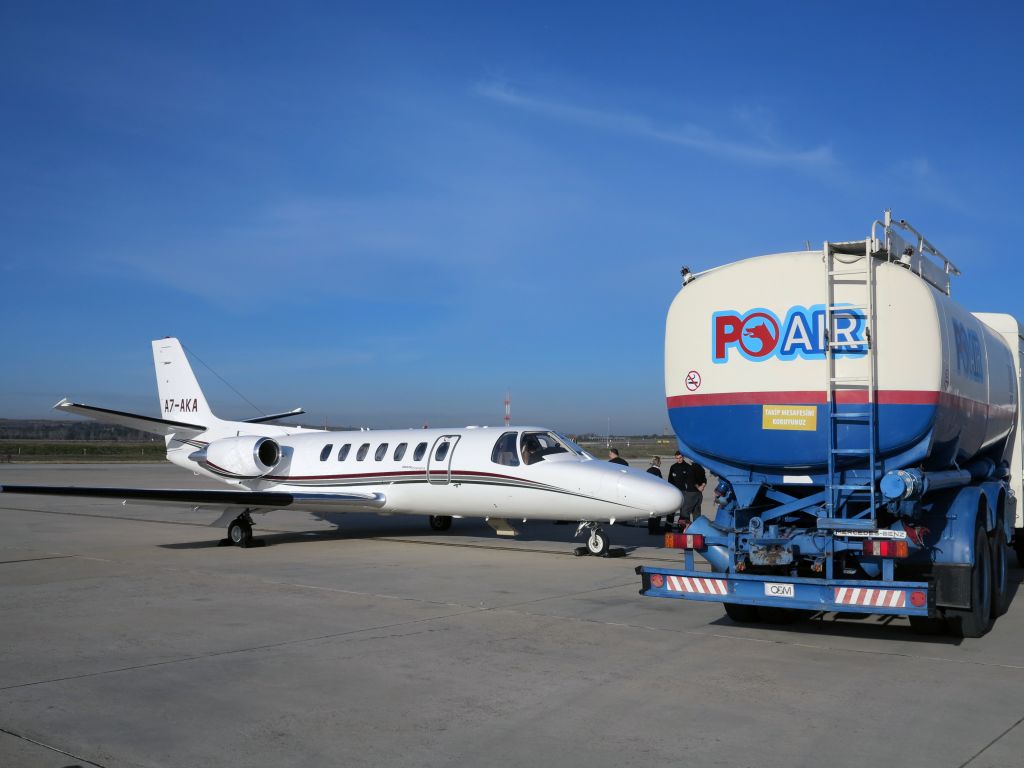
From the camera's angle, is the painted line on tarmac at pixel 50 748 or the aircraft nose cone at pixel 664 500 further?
the aircraft nose cone at pixel 664 500

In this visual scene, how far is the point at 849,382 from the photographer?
24.6 ft

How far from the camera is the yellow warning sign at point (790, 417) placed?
7629 mm

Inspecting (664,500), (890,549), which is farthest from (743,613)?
(664,500)

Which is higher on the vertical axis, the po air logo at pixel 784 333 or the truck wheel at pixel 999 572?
the po air logo at pixel 784 333

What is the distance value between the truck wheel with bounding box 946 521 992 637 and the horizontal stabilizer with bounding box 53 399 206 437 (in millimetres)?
15588

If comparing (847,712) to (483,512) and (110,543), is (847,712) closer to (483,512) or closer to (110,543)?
(483,512)

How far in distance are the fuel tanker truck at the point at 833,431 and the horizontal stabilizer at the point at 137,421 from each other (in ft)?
45.0

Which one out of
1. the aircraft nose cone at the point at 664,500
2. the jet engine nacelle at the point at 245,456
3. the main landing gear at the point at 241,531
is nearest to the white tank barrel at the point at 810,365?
the aircraft nose cone at the point at 664,500

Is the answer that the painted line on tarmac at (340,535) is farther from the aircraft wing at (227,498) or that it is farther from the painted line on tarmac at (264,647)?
the painted line on tarmac at (264,647)

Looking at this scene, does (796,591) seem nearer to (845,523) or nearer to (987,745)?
(845,523)

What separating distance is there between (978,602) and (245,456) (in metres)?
14.4

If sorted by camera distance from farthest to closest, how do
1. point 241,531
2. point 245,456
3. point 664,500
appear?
point 245,456
point 241,531
point 664,500

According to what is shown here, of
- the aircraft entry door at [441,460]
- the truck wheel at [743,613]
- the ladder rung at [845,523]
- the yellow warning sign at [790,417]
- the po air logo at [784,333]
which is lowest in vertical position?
the truck wheel at [743,613]

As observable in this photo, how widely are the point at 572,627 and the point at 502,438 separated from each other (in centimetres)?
690
